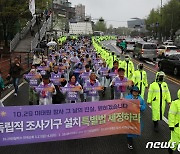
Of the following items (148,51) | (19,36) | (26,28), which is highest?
(26,28)

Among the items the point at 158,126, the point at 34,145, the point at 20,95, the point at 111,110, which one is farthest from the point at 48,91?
the point at 20,95

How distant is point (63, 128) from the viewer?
6.61 metres

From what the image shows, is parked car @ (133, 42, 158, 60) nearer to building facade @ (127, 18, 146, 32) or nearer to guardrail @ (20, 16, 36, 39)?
guardrail @ (20, 16, 36, 39)

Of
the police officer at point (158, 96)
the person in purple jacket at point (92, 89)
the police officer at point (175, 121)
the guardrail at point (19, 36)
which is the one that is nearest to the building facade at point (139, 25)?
the guardrail at point (19, 36)

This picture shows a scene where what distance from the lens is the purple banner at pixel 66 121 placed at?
248 inches

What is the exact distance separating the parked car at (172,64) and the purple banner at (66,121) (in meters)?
12.9

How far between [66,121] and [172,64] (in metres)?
14.6

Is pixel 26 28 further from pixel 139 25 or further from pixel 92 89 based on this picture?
pixel 139 25

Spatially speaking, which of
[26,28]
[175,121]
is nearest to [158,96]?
[175,121]

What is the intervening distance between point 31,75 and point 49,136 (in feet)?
14.9

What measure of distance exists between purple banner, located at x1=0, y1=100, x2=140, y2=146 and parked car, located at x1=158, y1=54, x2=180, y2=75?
12.9m

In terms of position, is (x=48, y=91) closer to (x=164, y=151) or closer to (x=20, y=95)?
(x=164, y=151)

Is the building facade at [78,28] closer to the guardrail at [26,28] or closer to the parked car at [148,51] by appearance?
the guardrail at [26,28]

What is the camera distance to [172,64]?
1978 centimetres
